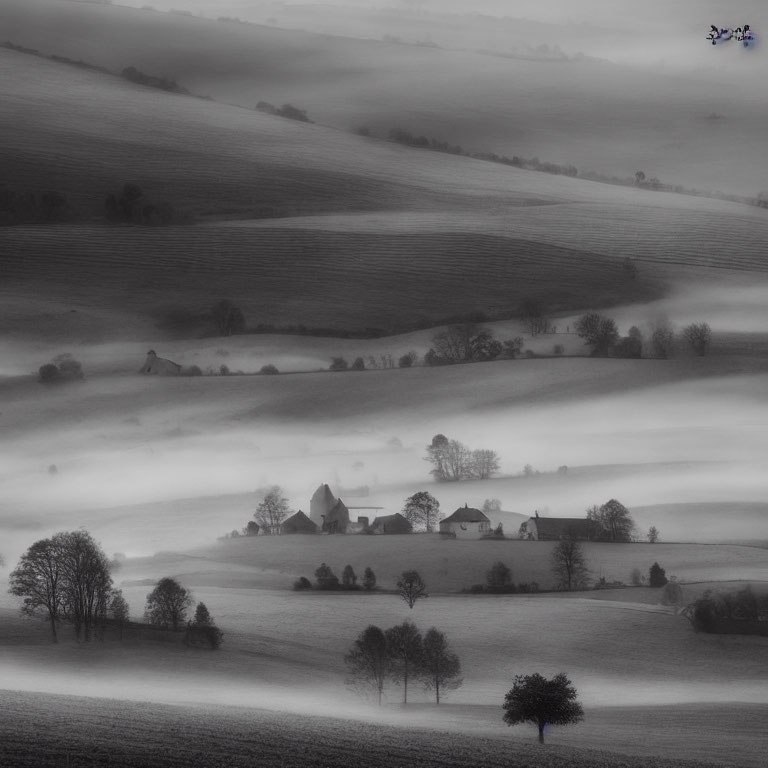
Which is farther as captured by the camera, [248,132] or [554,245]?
[248,132]

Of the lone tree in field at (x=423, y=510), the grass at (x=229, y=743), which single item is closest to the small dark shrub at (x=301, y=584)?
the lone tree in field at (x=423, y=510)

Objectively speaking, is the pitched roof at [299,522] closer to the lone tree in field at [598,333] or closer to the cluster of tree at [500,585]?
the cluster of tree at [500,585]

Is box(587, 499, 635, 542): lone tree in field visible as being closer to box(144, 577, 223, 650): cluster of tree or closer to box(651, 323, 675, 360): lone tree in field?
box(651, 323, 675, 360): lone tree in field

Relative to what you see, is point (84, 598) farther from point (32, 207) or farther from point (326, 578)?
point (32, 207)

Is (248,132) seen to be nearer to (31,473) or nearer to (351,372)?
(351,372)

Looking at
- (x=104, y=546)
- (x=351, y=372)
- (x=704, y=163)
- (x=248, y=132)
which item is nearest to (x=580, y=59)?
(x=704, y=163)
